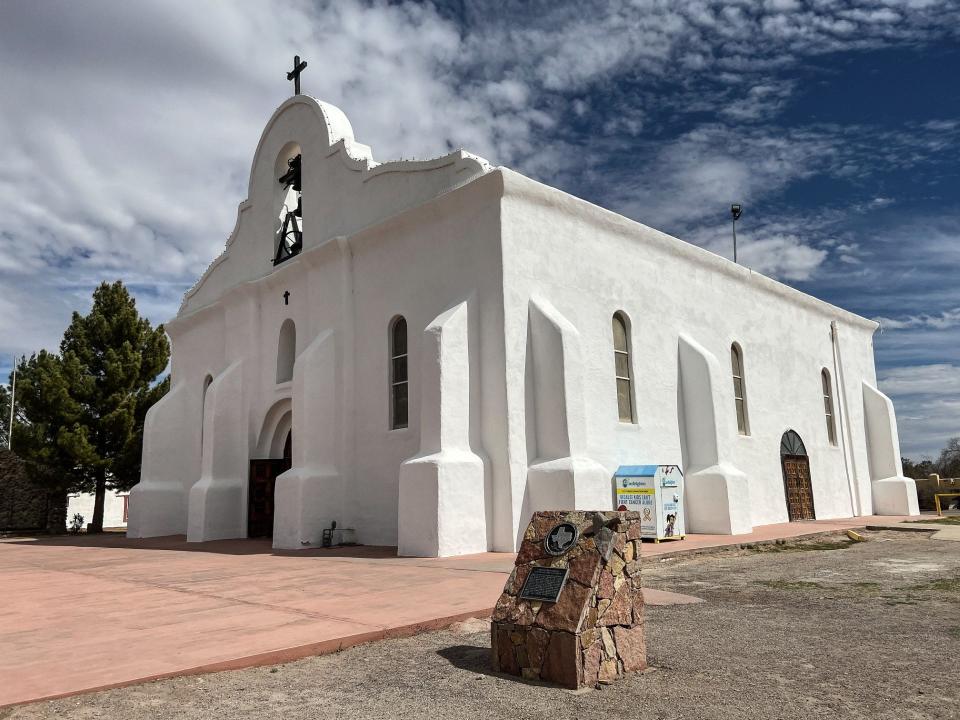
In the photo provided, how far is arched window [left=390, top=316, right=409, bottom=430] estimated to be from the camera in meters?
14.9

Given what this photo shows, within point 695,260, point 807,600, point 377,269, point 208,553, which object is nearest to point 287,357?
point 377,269

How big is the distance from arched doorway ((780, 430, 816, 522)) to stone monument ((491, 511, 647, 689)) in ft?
52.2

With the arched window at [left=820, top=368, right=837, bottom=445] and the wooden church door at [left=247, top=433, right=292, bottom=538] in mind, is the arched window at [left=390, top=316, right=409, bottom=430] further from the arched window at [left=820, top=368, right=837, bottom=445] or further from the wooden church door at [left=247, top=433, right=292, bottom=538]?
the arched window at [left=820, top=368, right=837, bottom=445]

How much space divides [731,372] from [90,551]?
1501 cm

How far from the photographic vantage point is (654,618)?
6891 mm

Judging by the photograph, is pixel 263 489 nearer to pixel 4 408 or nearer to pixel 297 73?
pixel 297 73

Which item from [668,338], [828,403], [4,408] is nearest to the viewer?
[668,338]

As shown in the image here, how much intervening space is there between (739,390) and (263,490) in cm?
1194

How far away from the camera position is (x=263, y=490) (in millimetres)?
17969

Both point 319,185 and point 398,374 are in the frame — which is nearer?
point 398,374

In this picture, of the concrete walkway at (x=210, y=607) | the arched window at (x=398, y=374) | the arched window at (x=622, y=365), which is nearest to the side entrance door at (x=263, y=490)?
the concrete walkway at (x=210, y=607)

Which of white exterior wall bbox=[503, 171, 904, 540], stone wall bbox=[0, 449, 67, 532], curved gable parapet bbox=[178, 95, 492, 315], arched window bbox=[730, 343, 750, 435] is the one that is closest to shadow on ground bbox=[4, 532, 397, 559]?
white exterior wall bbox=[503, 171, 904, 540]

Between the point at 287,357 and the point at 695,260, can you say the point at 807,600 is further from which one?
the point at 287,357

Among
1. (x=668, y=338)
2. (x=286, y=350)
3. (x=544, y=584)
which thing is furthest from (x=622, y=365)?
(x=544, y=584)
